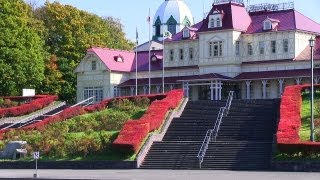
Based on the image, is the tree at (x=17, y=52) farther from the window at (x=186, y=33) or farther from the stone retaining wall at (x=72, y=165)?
the stone retaining wall at (x=72, y=165)

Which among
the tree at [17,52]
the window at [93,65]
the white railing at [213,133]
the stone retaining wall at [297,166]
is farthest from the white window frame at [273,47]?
the stone retaining wall at [297,166]

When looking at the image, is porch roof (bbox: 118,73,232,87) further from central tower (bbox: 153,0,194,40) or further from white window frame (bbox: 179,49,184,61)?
central tower (bbox: 153,0,194,40)

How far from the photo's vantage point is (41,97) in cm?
7050

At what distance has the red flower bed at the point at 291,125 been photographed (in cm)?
3882

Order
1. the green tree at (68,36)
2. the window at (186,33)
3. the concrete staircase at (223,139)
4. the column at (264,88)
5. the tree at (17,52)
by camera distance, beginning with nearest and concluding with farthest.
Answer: the concrete staircase at (223,139), the column at (264,88), the tree at (17,52), the window at (186,33), the green tree at (68,36)

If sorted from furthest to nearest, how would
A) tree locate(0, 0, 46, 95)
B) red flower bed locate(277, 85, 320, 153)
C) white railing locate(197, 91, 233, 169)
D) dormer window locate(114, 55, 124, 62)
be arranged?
dormer window locate(114, 55, 124, 62)
tree locate(0, 0, 46, 95)
white railing locate(197, 91, 233, 169)
red flower bed locate(277, 85, 320, 153)

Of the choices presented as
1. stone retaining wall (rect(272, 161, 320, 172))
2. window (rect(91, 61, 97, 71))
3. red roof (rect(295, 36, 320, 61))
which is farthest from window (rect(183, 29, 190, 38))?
stone retaining wall (rect(272, 161, 320, 172))

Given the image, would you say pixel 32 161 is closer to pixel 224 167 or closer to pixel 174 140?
pixel 174 140

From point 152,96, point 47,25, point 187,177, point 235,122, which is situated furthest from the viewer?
point 47,25

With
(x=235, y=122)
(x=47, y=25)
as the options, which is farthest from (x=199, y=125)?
(x=47, y=25)

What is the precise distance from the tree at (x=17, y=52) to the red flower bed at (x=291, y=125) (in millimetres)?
31617

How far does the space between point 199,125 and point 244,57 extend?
2105 centimetres

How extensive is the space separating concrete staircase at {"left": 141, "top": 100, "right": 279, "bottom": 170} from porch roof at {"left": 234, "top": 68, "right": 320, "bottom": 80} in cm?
1030

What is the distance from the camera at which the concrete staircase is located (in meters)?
42.1
